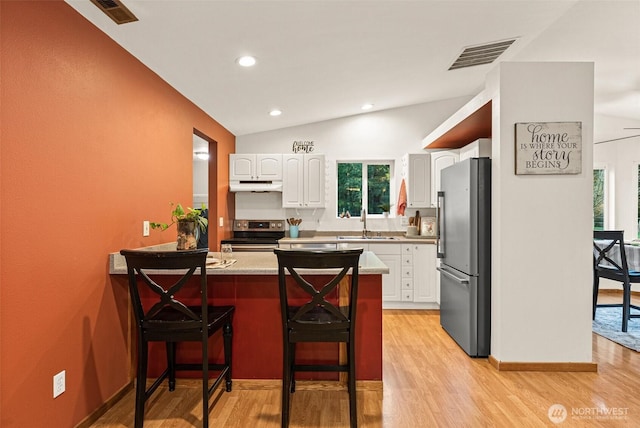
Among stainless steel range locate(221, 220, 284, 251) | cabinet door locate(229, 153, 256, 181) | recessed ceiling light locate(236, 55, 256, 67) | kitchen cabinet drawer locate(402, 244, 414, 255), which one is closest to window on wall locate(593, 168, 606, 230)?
kitchen cabinet drawer locate(402, 244, 414, 255)

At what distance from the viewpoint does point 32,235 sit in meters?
1.79

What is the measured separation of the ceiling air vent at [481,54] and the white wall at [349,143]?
4.78 feet

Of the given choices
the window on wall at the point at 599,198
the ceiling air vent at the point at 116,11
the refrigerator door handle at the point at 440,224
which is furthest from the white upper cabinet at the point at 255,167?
the window on wall at the point at 599,198

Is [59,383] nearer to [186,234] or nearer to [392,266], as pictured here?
[186,234]

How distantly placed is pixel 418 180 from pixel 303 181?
165 cm

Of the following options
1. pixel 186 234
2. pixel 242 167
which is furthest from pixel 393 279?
pixel 186 234

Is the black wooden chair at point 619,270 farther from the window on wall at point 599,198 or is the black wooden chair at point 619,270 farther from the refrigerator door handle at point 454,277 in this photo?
the window on wall at point 599,198

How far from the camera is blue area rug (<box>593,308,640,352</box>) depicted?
3604mm

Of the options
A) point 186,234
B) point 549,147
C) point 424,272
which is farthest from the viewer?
point 424,272

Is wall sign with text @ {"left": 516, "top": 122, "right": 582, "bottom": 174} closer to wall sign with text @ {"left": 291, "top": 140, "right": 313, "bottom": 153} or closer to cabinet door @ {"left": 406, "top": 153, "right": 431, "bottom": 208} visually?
cabinet door @ {"left": 406, "top": 153, "right": 431, "bottom": 208}

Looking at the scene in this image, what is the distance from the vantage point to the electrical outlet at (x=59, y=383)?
193 cm

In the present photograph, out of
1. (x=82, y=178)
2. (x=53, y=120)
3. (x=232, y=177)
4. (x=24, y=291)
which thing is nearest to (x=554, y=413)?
(x=24, y=291)

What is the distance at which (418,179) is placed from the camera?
5215mm

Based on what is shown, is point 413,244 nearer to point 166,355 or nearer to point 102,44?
point 166,355
